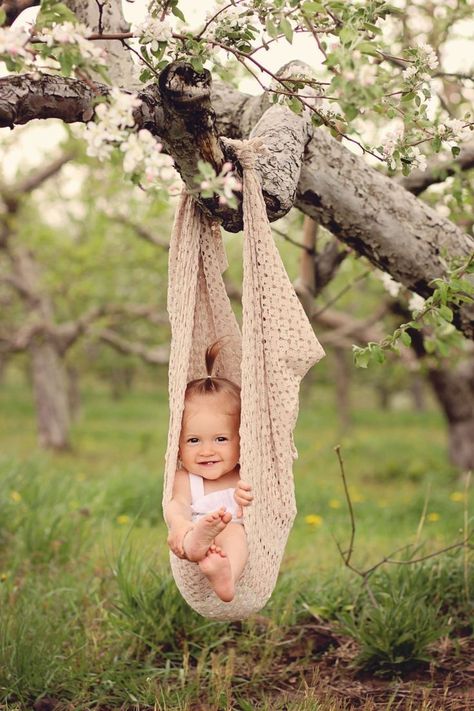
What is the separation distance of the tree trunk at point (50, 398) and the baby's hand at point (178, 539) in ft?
30.2

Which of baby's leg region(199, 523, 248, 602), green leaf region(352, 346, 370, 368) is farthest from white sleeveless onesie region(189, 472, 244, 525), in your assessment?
green leaf region(352, 346, 370, 368)

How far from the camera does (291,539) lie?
5422 millimetres

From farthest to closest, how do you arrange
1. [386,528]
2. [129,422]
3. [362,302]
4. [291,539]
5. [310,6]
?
[129,422] < [362,302] < [386,528] < [291,539] < [310,6]

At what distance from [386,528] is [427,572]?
2.95 meters

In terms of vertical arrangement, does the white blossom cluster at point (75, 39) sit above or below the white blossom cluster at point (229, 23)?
below

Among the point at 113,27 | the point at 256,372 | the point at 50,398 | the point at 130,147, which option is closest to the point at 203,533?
the point at 256,372

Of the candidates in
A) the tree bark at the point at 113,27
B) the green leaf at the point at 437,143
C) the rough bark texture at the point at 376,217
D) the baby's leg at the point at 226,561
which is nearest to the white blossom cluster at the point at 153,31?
the tree bark at the point at 113,27

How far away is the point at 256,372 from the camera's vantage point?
2.24 meters

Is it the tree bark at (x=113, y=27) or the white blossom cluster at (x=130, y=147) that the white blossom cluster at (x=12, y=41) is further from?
the tree bark at (x=113, y=27)

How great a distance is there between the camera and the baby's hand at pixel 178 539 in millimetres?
2129

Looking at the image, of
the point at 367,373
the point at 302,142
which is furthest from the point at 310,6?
the point at 367,373

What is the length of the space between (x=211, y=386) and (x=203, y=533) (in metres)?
0.49

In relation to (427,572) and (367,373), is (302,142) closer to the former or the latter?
(427,572)

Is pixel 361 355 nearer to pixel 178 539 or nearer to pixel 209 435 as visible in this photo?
pixel 209 435
